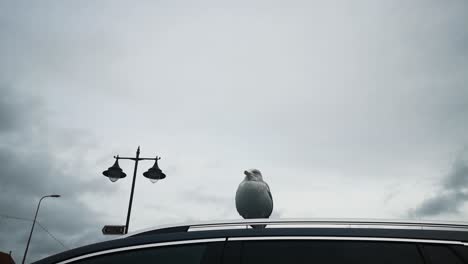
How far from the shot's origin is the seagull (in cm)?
684

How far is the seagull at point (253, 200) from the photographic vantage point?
269 inches

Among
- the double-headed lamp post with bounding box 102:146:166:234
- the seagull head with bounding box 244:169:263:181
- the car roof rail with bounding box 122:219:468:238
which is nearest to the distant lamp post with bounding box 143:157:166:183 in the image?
the double-headed lamp post with bounding box 102:146:166:234

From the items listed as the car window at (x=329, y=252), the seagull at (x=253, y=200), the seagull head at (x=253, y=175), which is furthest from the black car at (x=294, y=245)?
the seagull head at (x=253, y=175)

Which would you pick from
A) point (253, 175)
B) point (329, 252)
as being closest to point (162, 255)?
point (329, 252)

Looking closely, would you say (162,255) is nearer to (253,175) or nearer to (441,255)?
(441,255)

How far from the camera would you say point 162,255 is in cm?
188

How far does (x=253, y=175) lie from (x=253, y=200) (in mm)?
692

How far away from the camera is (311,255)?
1.77 meters

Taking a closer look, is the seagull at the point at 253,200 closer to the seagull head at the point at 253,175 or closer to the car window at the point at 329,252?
the seagull head at the point at 253,175

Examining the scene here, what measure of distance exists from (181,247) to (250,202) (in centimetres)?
510

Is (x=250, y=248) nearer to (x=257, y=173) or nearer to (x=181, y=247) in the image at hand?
(x=181, y=247)

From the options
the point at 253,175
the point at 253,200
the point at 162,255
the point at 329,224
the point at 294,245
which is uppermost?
the point at 253,175

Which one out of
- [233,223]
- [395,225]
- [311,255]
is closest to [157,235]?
[233,223]

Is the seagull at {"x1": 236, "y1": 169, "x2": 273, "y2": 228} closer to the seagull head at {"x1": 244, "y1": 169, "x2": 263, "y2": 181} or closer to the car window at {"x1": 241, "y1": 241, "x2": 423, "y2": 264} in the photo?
the seagull head at {"x1": 244, "y1": 169, "x2": 263, "y2": 181}
